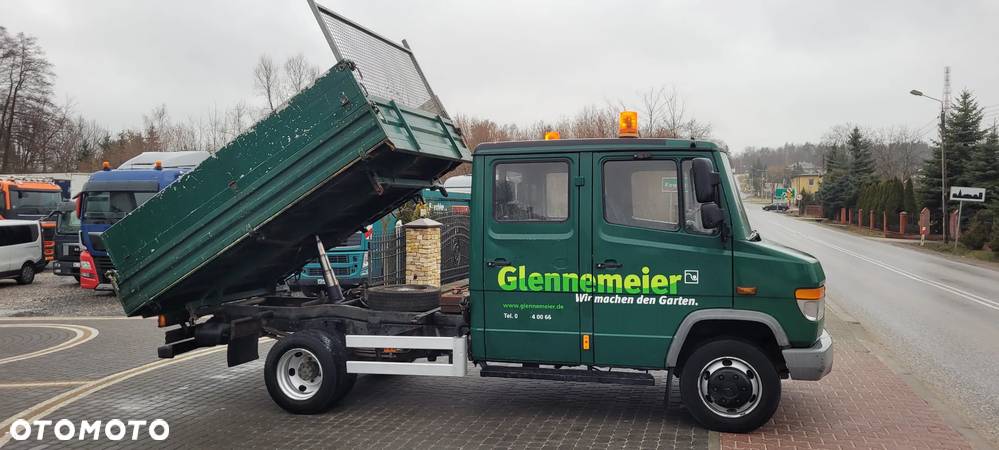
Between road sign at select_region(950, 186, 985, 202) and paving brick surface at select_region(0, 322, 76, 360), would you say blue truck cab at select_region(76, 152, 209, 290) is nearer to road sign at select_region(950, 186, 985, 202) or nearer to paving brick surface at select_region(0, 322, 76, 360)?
paving brick surface at select_region(0, 322, 76, 360)

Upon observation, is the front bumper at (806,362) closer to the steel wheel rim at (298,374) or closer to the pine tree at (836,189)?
the steel wheel rim at (298,374)

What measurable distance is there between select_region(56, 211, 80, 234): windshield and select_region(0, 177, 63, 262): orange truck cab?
306 inches

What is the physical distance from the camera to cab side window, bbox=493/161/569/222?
6.30 metres

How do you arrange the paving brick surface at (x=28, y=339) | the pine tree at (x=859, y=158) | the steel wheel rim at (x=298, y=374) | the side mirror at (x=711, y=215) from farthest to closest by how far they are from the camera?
the pine tree at (x=859, y=158)
the paving brick surface at (x=28, y=339)
the steel wheel rim at (x=298, y=374)
the side mirror at (x=711, y=215)

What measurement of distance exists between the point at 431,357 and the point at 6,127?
2437 inches

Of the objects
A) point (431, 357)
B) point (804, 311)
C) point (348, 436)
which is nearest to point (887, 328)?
point (804, 311)

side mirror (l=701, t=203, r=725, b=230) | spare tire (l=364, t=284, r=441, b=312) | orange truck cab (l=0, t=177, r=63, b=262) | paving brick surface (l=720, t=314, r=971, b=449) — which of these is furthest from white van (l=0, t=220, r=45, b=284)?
paving brick surface (l=720, t=314, r=971, b=449)

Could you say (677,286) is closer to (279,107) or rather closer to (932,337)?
(279,107)

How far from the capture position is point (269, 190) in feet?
20.6

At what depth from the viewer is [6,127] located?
55.8 metres

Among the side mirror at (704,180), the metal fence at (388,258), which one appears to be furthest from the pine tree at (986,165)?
the side mirror at (704,180)

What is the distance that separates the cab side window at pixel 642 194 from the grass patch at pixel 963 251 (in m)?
29.9

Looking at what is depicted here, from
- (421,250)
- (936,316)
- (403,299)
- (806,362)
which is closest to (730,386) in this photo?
(806,362)

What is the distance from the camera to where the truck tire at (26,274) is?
20.1 m
